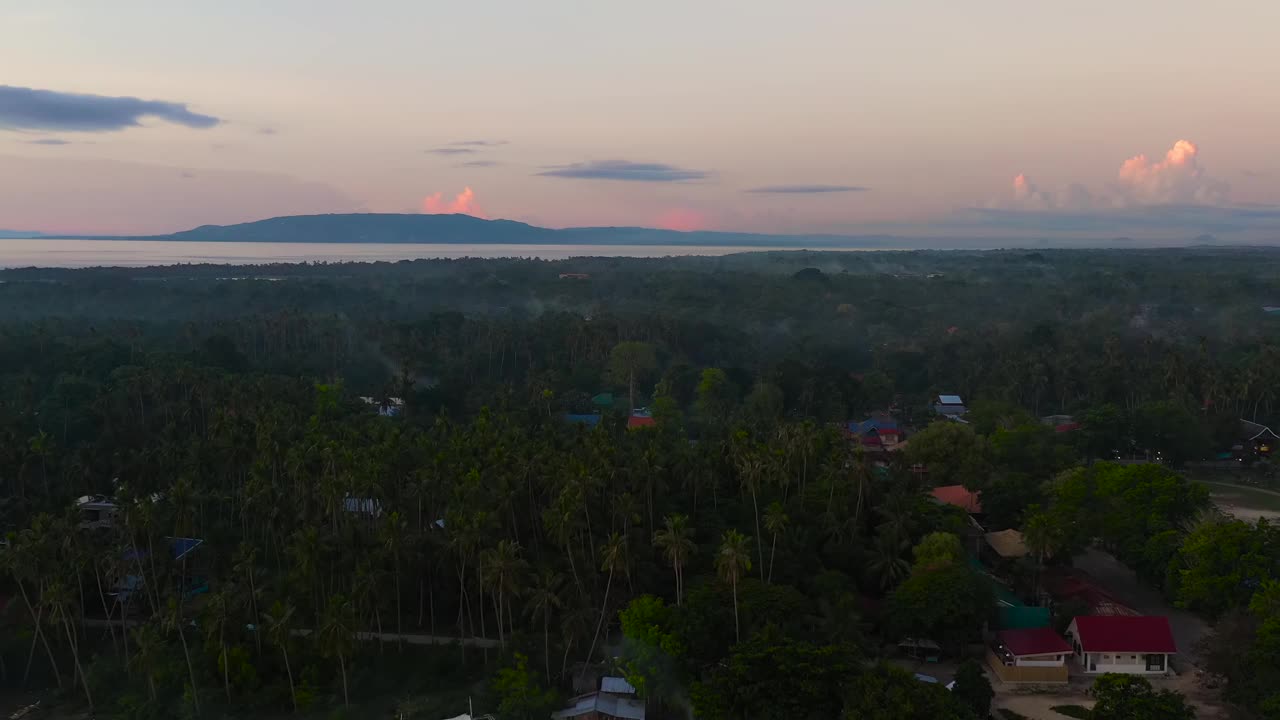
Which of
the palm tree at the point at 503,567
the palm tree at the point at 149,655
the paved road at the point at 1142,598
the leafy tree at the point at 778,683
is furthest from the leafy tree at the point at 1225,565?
the palm tree at the point at 149,655

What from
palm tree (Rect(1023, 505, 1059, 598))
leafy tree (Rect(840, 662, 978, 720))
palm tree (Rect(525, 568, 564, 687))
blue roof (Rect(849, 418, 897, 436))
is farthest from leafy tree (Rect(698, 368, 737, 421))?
leafy tree (Rect(840, 662, 978, 720))

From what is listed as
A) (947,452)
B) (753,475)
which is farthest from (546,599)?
(947,452)

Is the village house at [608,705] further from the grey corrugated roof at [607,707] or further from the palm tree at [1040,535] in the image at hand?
the palm tree at [1040,535]

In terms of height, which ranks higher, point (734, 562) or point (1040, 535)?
point (734, 562)

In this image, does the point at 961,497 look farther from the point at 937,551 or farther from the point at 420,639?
the point at 420,639

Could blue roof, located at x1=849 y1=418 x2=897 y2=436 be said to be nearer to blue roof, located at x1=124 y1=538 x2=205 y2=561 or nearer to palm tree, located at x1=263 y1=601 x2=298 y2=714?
blue roof, located at x1=124 y1=538 x2=205 y2=561

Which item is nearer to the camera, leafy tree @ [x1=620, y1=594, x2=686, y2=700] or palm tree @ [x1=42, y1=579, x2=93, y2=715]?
leafy tree @ [x1=620, y1=594, x2=686, y2=700]

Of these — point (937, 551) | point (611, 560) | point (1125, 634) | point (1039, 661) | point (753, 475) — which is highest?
point (753, 475)

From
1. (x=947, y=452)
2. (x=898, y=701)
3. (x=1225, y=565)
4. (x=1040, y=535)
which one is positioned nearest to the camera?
(x=898, y=701)
